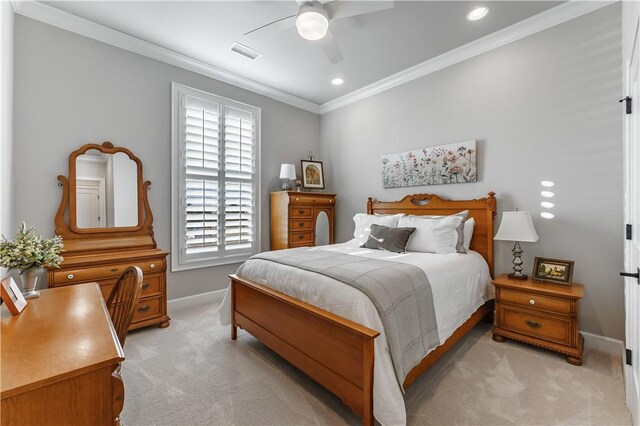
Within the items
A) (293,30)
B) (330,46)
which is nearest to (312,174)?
(293,30)

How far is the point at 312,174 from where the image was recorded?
4.84 metres

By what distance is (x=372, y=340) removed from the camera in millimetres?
1545

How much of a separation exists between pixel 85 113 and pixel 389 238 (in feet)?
11.2

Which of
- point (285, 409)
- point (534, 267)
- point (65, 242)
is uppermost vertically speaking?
point (65, 242)

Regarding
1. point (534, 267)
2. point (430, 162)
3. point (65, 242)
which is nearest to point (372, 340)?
point (534, 267)

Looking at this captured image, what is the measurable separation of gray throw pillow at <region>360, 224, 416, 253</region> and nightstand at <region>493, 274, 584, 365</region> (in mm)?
901

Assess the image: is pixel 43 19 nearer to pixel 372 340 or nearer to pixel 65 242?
pixel 65 242

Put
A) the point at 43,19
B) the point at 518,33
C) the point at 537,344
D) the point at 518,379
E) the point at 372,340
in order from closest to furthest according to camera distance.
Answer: the point at 372,340, the point at 518,379, the point at 537,344, the point at 43,19, the point at 518,33

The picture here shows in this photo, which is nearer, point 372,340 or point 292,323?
point 372,340

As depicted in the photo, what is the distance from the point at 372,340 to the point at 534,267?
6.90 ft

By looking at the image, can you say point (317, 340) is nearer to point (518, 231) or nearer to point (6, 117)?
point (518, 231)

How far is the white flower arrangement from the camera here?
1.56 m

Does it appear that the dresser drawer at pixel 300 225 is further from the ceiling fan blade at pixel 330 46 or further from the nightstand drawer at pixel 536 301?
the nightstand drawer at pixel 536 301

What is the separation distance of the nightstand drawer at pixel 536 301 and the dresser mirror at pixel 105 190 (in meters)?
3.87
